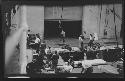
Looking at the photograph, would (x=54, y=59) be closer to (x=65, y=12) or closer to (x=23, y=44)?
(x=23, y=44)

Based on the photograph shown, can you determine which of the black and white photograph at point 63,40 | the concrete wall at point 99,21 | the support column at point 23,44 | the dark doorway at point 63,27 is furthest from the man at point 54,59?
the concrete wall at point 99,21

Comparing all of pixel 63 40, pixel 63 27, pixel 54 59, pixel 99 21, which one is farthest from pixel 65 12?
pixel 54 59

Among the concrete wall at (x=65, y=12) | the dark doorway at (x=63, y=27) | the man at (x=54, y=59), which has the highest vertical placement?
the concrete wall at (x=65, y=12)

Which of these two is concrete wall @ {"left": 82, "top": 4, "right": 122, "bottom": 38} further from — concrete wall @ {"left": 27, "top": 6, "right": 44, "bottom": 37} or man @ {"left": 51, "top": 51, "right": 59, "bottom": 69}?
concrete wall @ {"left": 27, "top": 6, "right": 44, "bottom": 37}

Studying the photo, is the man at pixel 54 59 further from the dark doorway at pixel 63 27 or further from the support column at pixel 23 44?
the support column at pixel 23 44

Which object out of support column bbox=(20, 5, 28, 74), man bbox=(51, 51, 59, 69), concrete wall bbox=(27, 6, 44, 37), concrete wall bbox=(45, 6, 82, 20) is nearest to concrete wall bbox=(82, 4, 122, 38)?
concrete wall bbox=(45, 6, 82, 20)

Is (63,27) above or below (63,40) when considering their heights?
above

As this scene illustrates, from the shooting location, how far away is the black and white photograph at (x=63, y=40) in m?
4.95

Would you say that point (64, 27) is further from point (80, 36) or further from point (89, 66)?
point (89, 66)

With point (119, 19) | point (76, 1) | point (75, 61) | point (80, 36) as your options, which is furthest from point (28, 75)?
point (119, 19)

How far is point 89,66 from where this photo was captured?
197 inches

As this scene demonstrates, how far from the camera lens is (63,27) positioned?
498 cm

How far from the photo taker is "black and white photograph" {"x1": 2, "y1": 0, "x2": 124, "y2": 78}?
4949 millimetres

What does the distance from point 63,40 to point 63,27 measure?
11.0 inches
